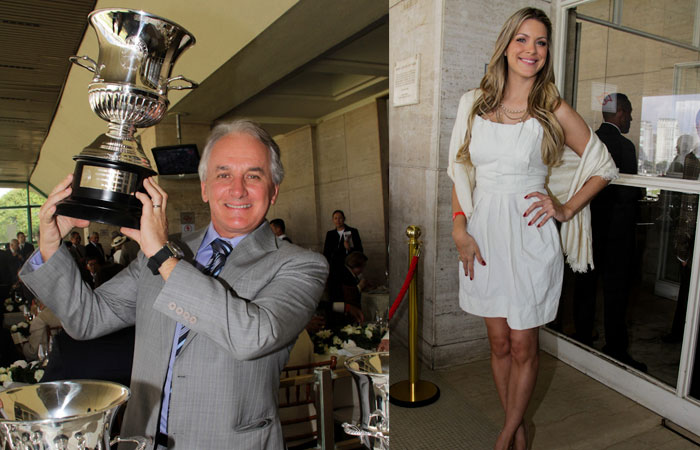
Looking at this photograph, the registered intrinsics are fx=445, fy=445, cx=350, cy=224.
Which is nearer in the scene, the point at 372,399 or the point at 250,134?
the point at 250,134

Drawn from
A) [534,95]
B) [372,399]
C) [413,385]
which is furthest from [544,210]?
[372,399]

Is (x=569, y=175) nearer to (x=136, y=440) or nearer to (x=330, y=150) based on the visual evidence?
(x=330, y=150)

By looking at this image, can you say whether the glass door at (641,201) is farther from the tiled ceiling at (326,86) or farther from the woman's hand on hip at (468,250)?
the tiled ceiling at (326,86)

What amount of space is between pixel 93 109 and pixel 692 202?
324 centimetres

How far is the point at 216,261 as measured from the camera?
2.39 feet

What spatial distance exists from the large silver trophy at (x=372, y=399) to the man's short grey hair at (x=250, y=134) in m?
0.36

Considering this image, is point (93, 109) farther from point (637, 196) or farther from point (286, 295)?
point (637, 196)

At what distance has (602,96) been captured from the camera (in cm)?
337

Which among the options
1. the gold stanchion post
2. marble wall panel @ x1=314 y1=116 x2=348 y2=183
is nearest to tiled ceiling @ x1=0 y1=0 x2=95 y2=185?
marble wall panel @ x1=314 y1=116 x2=348 y2=183

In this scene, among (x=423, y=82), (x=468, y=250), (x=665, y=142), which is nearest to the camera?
(x=468, y=250)

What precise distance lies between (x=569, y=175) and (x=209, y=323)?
246 cm

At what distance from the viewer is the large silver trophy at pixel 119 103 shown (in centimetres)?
49

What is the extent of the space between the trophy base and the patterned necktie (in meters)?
0.21

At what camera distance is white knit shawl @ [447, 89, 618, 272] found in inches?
89.9
